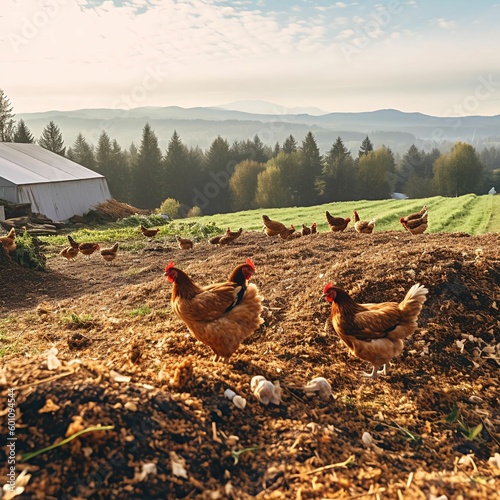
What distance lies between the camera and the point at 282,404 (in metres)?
3.94

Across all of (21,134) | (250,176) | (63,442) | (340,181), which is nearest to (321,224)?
(63,442)

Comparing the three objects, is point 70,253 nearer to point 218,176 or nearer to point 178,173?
point 178,173

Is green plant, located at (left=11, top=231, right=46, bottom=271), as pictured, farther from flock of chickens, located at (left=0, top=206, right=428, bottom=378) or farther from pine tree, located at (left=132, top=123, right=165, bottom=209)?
pine tree, located at (left=132, top=123, right=165, bottom=209)

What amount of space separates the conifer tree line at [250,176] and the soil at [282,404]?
5522 cm

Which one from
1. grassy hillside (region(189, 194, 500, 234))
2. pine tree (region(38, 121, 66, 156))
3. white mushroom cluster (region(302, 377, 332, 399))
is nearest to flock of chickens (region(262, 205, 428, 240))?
grassy hillside (region(189, 194, 500, 234))

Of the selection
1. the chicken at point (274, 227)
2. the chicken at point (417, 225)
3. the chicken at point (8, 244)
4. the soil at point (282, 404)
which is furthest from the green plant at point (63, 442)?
the chicken at point (274, 227)

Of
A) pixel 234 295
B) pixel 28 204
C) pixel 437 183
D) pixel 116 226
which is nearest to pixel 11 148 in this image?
pixel 28 204

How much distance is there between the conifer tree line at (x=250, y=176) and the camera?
67.4 meters

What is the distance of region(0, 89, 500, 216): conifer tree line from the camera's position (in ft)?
221

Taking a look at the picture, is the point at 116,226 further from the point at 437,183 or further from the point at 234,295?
the point at 437,183

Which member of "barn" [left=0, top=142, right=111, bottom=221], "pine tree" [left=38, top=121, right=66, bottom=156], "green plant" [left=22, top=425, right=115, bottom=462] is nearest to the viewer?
"green plant" [left=22, top=425, right=115, bottom=462]

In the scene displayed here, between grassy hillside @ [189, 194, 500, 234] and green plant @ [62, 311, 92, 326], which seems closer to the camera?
green plant @ [62, 311, 92, 326]

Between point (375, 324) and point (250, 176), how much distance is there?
69184 millimetres

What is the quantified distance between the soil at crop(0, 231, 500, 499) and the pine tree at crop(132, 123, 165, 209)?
6233 cm
